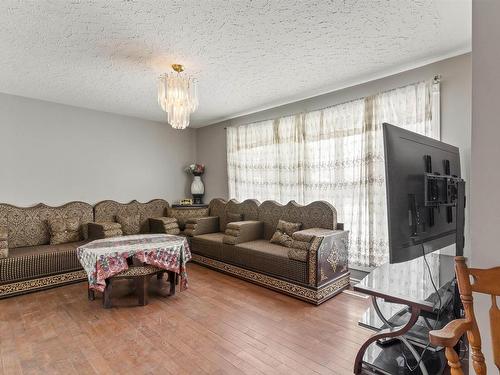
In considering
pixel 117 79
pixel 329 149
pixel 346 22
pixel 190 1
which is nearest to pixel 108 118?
Result: pixel 117 79

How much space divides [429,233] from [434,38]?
2.01 meters

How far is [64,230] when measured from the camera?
13.0 feet

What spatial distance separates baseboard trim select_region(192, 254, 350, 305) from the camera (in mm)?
2893

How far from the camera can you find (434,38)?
2.36 metres

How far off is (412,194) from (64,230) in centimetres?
450

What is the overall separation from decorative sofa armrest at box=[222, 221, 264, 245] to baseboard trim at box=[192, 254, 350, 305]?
38cm

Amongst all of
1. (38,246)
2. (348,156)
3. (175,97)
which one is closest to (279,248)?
(348,156)

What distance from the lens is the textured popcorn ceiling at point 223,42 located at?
1950 millimetres

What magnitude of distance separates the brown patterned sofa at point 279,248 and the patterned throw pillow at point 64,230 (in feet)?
5.48

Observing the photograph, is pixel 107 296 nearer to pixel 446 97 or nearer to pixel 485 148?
pixel 485 148

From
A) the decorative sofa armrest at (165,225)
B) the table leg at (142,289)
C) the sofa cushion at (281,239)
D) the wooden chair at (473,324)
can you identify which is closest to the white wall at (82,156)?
the decorative sofa armrest at (165,225)

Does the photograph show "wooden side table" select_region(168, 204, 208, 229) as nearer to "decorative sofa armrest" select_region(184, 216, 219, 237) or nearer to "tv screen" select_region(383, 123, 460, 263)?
"decorative sofa armrest" select_region(184, 216, 219, 237)

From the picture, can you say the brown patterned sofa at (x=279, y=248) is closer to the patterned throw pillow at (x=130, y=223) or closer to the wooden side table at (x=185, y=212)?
the wooden side table at (x=185, y=212)

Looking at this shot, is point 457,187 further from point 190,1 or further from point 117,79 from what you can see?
point 117,79
